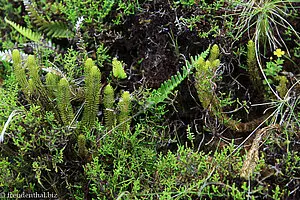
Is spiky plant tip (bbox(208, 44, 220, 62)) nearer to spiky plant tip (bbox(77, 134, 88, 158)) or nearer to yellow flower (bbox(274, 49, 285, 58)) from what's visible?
yellow flower (bbox(274, 49, 285, 58))

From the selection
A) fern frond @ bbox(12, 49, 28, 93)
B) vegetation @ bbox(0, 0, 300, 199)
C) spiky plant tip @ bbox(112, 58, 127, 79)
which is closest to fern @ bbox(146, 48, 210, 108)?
vegetation @ bbox(0, 0, 300, 199)

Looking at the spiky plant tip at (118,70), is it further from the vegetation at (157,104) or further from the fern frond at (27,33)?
the fern frond at (27,33)

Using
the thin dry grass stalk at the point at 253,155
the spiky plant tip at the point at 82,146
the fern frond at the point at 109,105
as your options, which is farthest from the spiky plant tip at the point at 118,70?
the thin dry grass stalk at the point at 253,155

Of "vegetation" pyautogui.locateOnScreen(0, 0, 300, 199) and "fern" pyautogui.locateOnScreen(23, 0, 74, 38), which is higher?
"fern" pyautogui.locateOnScreen(23, 0, 74, 38)

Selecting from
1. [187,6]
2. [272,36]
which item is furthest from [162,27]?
[272,36]

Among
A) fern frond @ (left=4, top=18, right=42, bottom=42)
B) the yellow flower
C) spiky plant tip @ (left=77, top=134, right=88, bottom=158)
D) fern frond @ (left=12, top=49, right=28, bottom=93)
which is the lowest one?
spiky plant tip @ (left=77, top=134, right=88, bottom=158)

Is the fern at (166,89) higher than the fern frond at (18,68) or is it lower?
lower

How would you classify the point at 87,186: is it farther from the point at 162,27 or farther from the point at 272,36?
the point at 272,36

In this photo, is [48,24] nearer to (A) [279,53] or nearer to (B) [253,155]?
(A) [279,53]
